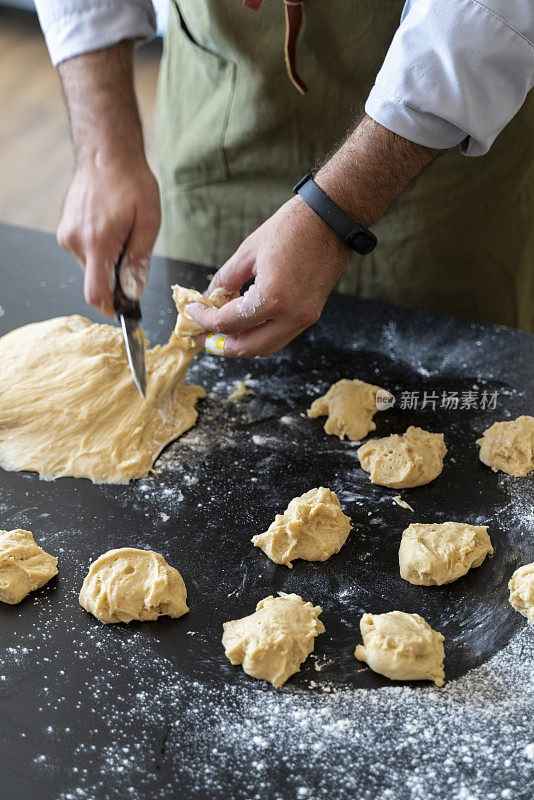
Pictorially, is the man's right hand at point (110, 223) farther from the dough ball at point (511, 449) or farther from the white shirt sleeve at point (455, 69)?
the dough ball at point (511, 449)

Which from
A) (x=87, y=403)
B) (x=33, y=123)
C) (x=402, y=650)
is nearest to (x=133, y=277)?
(x=87, y=403)

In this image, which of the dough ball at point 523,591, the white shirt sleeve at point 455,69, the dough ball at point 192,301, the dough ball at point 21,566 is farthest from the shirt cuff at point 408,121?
the dough ball at point 21,566

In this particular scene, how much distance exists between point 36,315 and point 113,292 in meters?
0.54

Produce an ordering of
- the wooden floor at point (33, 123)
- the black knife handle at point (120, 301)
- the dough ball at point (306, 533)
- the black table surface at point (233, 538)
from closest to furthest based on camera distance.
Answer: the black table surface at point (233, 538), the dough ball at point (306, 533), the black knife handle at point (120, 301), the wooden floor at point (33, 123)

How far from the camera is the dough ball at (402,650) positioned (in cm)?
120

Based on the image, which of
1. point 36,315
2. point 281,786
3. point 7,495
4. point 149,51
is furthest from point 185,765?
point 149,51

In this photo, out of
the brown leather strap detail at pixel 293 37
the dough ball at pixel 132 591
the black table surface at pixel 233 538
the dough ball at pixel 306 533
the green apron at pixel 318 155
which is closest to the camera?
the black table surface at pixel 233 538

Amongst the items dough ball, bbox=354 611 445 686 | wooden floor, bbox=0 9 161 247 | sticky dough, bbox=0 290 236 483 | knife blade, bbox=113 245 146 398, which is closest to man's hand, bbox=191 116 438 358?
knife blade, bbox=113 245 146 398

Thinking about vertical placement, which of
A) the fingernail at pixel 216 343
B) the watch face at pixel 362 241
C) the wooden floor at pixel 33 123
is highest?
the watch face at pixel 362 241

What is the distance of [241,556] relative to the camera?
1420 mm

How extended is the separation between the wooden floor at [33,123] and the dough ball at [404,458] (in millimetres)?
2725

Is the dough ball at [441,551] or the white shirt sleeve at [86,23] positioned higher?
the white shirt sleeve at [86,23]

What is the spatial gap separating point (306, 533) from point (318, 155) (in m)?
0.97

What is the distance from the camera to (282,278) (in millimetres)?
1428
